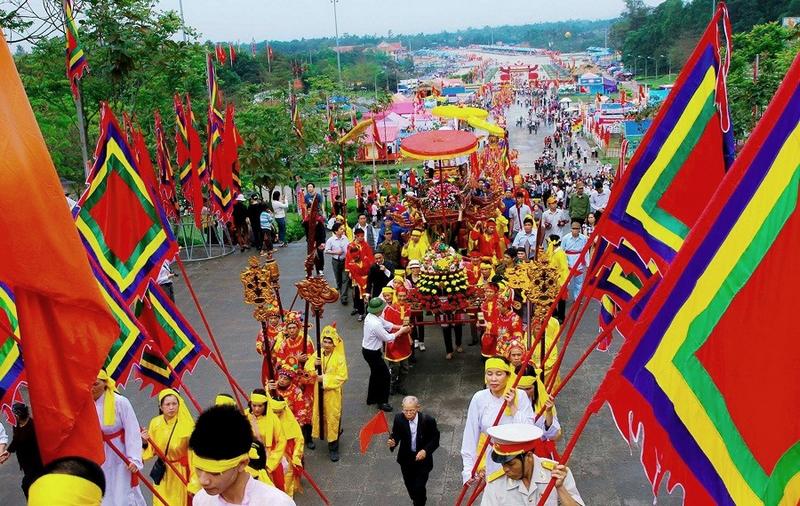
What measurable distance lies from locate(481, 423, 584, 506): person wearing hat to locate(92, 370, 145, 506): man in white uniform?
9.66ft

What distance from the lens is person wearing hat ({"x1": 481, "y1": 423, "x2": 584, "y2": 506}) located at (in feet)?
13.7

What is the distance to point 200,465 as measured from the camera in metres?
3.17

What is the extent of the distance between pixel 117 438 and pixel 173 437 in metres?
0.42

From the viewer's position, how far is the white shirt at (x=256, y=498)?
315cm

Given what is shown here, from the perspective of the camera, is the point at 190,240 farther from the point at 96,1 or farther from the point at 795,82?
the point at 795,82

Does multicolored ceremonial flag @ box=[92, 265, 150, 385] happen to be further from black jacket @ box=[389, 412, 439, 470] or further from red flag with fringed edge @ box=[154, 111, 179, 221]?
red flag with fringed edge @ box=[154, 111, 179, 221]

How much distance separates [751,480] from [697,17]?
9129 cm

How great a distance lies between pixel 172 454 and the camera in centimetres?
607

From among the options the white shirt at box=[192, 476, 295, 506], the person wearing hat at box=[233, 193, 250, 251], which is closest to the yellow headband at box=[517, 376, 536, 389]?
the white shirt at box=[192, 476, 295, 506]

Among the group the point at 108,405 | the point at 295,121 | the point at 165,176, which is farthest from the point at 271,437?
the point at 295,121

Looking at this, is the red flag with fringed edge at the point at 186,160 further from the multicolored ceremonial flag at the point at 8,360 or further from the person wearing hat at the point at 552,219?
the multicolored ceremonial flag at the point at 8,360

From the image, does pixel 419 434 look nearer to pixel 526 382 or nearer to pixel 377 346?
pixel 526 382

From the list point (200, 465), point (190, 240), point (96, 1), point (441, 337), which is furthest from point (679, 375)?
point (190, 240)

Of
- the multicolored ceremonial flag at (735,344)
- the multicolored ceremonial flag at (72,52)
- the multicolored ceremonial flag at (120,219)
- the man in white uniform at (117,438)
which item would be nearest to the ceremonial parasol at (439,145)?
the multicolored ceremonial flag at (72,52)
